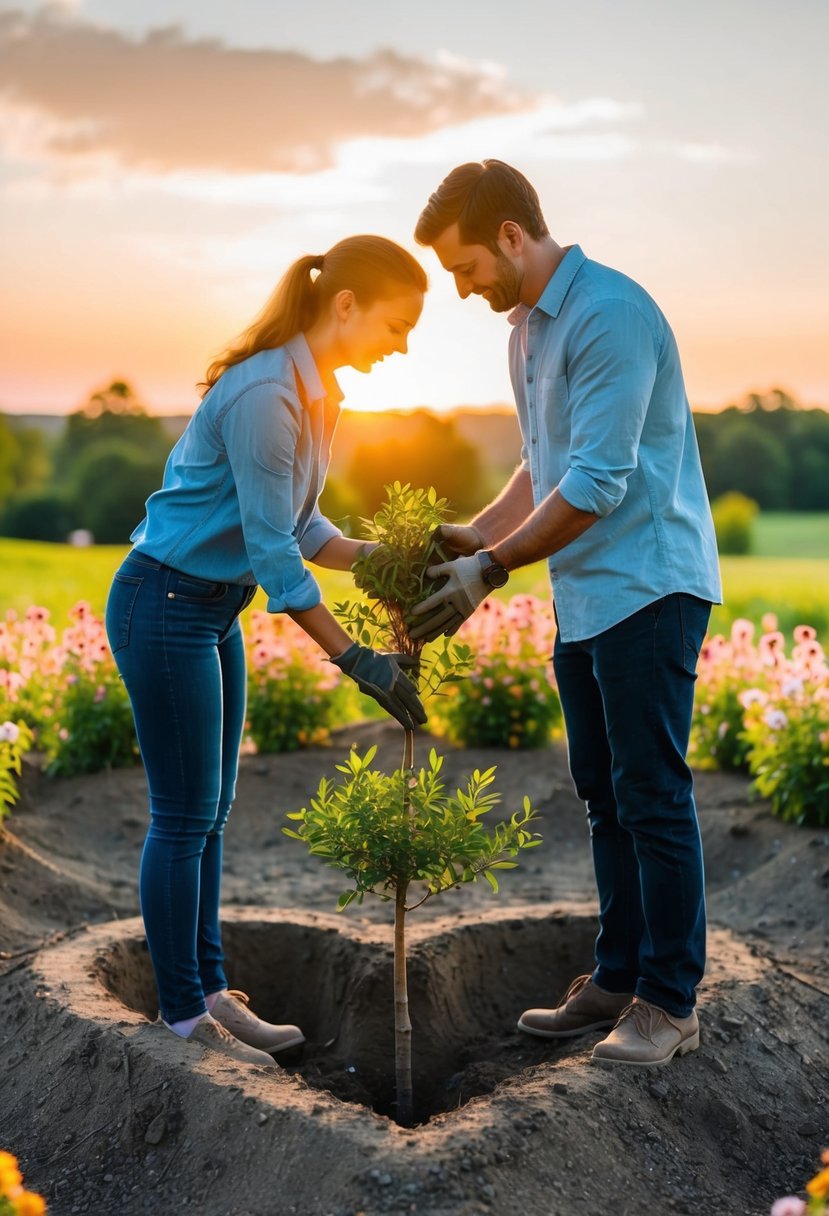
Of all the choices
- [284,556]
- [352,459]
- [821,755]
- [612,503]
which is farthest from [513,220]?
[352,459]

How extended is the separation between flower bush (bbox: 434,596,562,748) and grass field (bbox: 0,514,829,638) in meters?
3.70

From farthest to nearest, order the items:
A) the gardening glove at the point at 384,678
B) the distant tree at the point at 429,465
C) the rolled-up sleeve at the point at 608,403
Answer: the distant tree at the point at 429,465 → the gardening glove at the point at 384,678 → the rolled-up sleeve at the point at 608,403

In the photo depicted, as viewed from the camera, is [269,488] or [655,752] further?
[655,752]

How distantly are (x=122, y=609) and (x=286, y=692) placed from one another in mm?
4167

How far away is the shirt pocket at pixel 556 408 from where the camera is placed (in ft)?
10.6

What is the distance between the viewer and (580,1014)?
12.2 ft

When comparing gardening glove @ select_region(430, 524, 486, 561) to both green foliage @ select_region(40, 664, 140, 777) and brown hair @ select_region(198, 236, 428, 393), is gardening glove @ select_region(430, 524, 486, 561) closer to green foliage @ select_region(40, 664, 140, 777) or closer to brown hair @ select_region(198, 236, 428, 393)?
brown hair @ select_region(198, 236, 428, 393)

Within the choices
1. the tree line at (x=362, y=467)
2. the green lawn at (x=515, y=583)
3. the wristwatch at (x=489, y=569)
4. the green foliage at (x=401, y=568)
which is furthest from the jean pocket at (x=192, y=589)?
the tree line at (x=362, y=467)

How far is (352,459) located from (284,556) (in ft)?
93.4

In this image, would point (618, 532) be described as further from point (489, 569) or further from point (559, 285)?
point (559, 285)

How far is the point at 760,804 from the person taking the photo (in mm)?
6176

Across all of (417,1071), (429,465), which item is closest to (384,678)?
(417,1071)

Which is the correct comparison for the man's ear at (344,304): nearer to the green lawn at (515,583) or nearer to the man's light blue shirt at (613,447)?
the man's light blue shirt at (613,447)

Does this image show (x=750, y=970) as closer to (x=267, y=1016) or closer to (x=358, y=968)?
(x=358, y=968)
